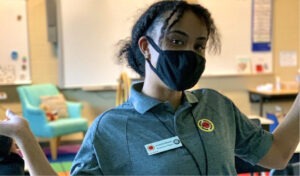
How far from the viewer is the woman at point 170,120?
947 mm

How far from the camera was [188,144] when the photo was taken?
3.24 ft

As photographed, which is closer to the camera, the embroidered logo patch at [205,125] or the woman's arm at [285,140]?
the embroidered logo patch at [205,125]

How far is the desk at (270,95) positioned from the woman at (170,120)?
3.59 metres

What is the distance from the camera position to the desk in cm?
459

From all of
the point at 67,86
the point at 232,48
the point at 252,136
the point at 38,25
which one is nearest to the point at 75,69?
the point at 67,86

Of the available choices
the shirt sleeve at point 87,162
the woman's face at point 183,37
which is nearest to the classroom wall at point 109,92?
the woman's face at point 183,37

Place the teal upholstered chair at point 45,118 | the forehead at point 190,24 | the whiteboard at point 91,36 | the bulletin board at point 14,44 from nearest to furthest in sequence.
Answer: the forehead at point 190,24
the teal upholstered chair at point 45,118
the bulletin board at point 14,44
the whiteboard at point 91,36

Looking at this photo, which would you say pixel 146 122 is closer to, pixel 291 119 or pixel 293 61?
pixel 291 119

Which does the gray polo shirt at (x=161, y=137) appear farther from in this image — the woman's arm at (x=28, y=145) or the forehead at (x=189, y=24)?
the forehead at (x=189, y=24)

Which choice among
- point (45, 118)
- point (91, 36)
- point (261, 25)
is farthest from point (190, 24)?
point (261, 25)

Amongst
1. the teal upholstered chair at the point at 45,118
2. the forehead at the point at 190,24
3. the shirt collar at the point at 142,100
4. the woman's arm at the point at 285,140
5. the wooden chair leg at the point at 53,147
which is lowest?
the wooden chair leg at the point at 53,147

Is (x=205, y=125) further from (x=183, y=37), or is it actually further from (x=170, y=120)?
(x=183, y=37)

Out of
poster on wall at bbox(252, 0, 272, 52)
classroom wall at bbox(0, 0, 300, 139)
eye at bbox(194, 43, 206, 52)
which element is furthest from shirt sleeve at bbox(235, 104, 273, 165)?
poster on wall at bbox(252, 0, 272, 52)

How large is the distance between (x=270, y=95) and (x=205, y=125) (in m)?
3.77
